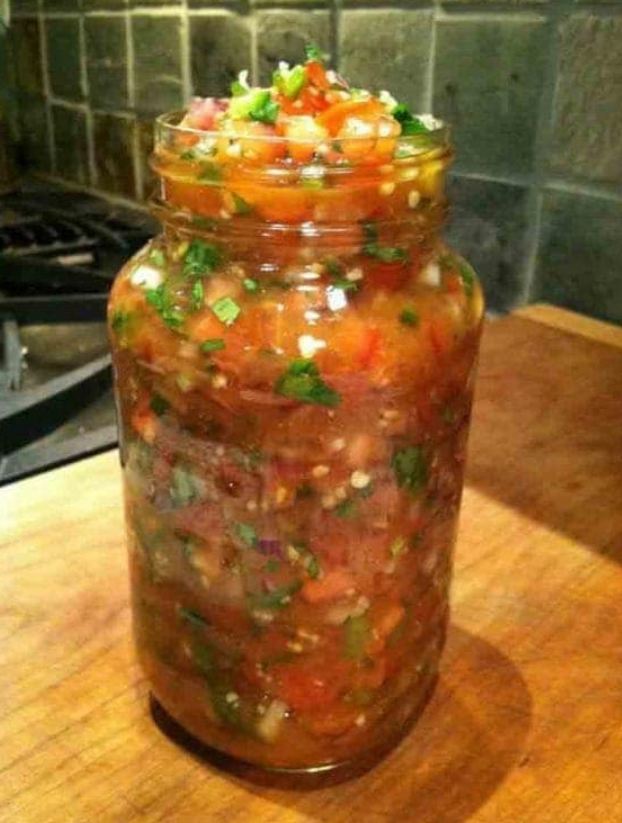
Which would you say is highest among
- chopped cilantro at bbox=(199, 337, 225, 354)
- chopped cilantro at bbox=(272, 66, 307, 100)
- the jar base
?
chopped cilantro at bbox=(272, 66, 307, 100)

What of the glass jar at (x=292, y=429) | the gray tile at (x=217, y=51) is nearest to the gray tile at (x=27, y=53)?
the gray tile at (x=217, y=51)

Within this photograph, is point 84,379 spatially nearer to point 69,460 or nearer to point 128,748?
point 69,460

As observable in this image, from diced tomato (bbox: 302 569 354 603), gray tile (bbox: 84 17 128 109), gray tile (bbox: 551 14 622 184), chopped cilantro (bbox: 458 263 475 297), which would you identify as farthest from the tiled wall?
diced tomato (bbox: 302 569 354 603)

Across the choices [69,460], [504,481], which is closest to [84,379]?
[69,460]

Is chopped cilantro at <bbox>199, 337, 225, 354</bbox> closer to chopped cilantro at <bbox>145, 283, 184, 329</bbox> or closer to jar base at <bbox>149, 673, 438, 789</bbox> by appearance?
chopped cilantro at <bbox>145, 283, 184, 329</bbox>

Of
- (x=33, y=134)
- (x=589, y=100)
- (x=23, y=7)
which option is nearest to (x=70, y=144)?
(x=33, y=134)

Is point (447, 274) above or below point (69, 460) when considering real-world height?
above
